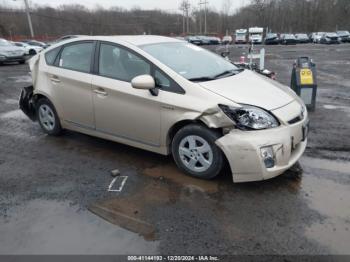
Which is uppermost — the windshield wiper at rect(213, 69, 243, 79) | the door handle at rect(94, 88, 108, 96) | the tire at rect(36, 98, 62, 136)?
the windshield wiper at rect(213, 69, 243, 79)

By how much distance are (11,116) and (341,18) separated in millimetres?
Result: 67528

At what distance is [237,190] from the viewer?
12.1ft

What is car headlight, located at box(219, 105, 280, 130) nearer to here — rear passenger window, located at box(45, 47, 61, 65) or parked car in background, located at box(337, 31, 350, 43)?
rear passenger window, located at box(45, 47, 61, 65)

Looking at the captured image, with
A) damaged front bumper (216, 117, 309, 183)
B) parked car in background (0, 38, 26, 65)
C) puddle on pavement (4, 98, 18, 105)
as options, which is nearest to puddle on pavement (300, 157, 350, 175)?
damaged front bumper (216, 117, 309, 183)

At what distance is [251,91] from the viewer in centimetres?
390

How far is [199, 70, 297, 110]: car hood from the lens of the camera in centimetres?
368

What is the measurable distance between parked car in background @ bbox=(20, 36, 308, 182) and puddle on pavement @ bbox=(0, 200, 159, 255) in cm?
128

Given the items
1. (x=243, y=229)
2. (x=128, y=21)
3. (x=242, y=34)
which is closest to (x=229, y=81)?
(x=243, y=229)

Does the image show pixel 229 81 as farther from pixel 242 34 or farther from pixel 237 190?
pixel 242 34

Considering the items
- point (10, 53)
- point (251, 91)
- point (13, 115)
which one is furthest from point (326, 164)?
point (10, 53)

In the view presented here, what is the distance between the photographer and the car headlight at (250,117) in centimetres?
352

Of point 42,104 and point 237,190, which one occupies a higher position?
point 42,104

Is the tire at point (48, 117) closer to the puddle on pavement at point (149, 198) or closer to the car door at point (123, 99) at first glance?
the car door at point (123, 99)

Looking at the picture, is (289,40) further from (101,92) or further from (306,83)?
(101,92)
